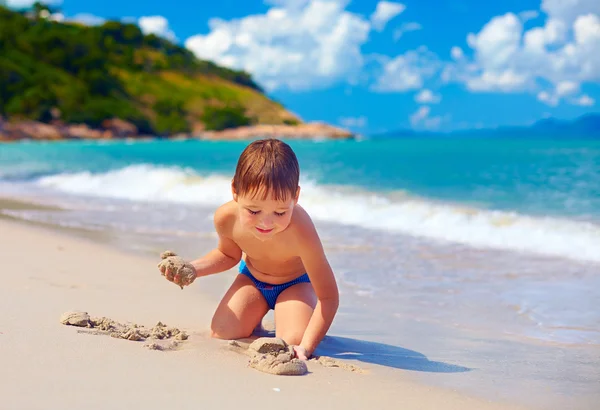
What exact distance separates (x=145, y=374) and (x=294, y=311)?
3.55 ft

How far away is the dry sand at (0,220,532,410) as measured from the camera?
227 centimetres

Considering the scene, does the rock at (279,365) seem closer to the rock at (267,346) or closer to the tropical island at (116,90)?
the rock at (267,346)

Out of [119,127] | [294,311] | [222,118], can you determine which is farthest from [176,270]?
[222,118]

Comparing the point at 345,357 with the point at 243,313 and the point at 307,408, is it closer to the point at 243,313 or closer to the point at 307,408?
the point at 243,313

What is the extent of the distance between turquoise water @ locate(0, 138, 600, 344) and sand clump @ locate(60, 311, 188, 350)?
4.11ft

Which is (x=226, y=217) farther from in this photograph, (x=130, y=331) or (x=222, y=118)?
(x=222, y=118)

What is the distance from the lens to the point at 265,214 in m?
2.96

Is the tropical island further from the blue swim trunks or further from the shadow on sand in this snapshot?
the shadow on sand

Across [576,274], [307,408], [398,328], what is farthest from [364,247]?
[307,408]

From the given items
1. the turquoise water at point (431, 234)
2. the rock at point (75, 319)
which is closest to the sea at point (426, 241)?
the turquoise water at point (431, 234)

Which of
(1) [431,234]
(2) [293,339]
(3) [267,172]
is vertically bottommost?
(2) [293,339]

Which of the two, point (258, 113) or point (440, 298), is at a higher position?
point (258, 113)

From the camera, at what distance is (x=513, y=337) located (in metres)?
4.02

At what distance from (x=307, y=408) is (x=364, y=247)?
16.1 feet
